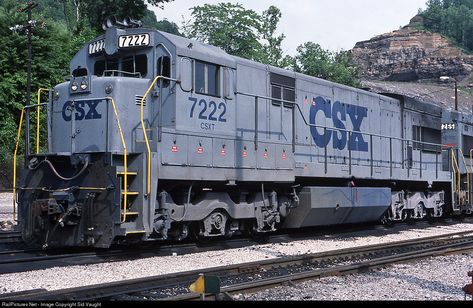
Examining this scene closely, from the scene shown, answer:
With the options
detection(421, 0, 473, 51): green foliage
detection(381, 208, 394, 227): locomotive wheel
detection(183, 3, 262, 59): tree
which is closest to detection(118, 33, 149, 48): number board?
detection(381, 208, 394, 227): locomotive wheel

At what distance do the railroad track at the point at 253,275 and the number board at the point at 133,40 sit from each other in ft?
13.6

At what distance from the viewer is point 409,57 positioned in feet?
361

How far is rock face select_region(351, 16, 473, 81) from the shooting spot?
339 ft

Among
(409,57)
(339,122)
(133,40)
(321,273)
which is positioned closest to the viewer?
(321,273)

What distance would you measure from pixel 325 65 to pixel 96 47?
35.7 meters

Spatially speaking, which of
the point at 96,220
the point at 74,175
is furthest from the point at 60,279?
the point at 74,175

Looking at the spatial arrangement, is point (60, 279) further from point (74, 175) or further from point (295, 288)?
point (295, 288)

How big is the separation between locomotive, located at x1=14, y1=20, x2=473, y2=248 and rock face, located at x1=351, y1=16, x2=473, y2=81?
89.5 metres

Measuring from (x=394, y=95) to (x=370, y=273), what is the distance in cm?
964

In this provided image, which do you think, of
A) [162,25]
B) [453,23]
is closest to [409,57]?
[453,23]

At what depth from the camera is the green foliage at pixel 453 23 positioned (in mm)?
135375

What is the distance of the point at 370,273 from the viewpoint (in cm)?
753

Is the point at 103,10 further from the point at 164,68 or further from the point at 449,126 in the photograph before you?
the point at 164,68

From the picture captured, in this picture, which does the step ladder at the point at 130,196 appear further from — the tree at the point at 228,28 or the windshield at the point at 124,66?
the tree at the point at 228,28
